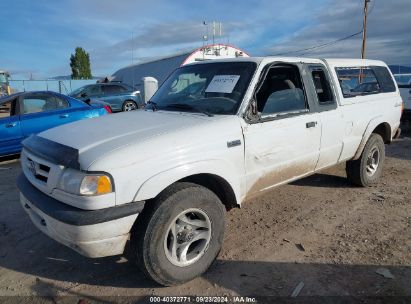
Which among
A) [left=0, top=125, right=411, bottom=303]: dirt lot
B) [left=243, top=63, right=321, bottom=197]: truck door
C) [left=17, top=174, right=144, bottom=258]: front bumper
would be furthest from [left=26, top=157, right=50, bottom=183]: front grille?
[left=243, top=63, right=321, bottom=197]: truck door

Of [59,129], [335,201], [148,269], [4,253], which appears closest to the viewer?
[148,269]

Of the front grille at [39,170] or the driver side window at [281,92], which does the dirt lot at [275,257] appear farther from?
the driver side window at [281,92]

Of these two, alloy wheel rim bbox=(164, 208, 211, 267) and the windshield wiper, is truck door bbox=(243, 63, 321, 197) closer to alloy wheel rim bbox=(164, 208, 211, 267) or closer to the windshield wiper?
the windshield wiper

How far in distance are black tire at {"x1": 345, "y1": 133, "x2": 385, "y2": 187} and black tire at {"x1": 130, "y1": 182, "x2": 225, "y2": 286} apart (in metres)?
2.98

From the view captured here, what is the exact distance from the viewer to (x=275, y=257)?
348cm

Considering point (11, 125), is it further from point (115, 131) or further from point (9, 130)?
point (115, 131)

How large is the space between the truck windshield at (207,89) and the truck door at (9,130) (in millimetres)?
4431

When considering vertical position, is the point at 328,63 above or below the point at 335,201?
above

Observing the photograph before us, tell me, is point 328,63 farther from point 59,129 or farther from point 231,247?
point 59,129

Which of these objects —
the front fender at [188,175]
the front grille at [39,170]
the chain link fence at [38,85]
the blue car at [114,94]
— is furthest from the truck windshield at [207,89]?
the chain link fence at [38,85]

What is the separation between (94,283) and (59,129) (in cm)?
148

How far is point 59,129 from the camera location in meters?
3.44

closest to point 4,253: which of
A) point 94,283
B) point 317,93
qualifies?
point 94,283

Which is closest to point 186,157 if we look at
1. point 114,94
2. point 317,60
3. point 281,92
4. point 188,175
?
point 188,175
